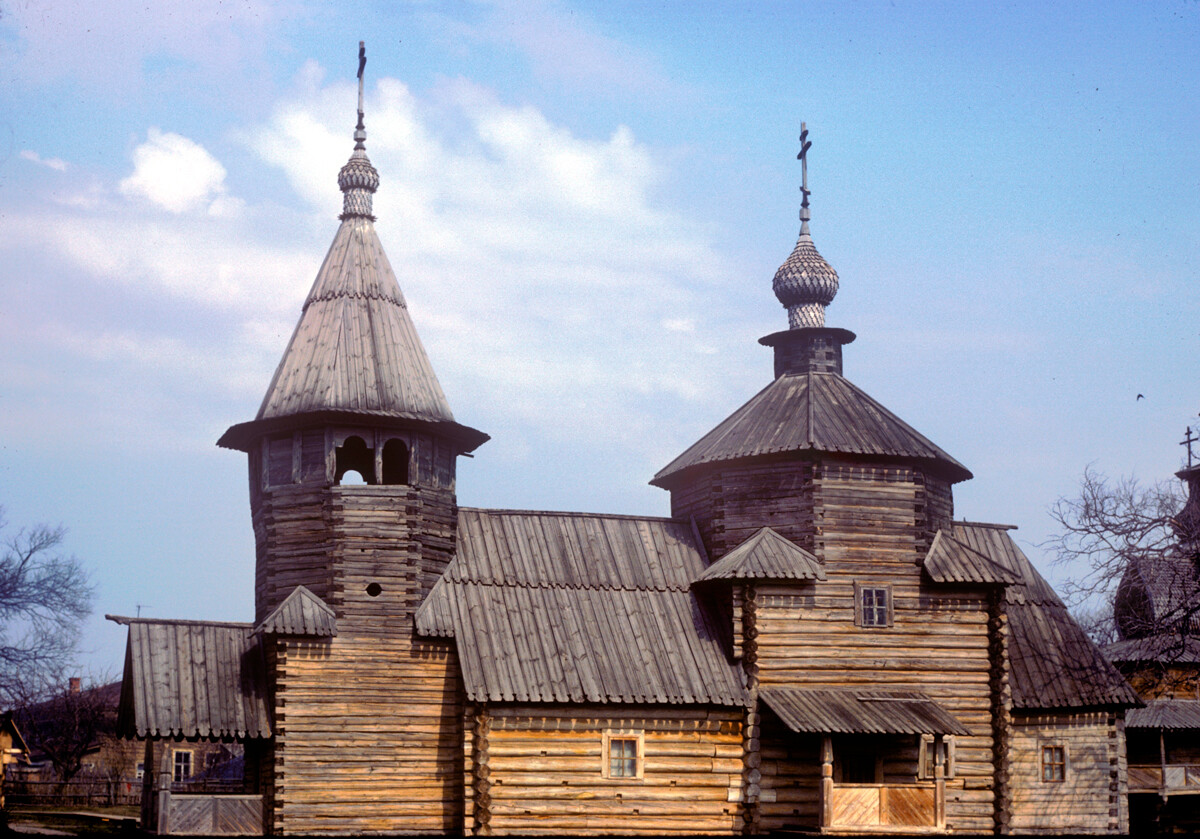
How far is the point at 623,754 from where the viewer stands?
2638cm

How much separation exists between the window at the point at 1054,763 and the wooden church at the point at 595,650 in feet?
0.15

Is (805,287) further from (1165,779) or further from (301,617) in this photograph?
(1165,779)

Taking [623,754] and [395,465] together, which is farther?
[395,465]

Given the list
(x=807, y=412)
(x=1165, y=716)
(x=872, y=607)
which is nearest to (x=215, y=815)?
(x=872, y=607)

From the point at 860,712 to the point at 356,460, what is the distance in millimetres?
11701

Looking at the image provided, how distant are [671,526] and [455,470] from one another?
497 cm

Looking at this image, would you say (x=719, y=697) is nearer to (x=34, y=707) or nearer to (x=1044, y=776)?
(x=1044, y=776)

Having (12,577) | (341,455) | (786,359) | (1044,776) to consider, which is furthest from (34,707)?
(1044,776)

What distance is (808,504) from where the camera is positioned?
2830cm

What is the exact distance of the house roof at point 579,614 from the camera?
86.2 feet

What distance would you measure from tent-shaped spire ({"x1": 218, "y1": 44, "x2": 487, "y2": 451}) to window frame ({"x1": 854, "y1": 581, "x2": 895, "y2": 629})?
831 cm

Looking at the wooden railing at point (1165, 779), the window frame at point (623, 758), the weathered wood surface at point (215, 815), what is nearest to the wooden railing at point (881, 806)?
the window frame at point (623, 758)

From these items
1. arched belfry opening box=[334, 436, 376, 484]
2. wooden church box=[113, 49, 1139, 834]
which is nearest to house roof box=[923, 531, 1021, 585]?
wooden church box=[113, 49, 1139, 834]

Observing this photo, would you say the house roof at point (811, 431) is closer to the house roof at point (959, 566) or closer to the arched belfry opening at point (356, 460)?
the house roof at point (959, 566)
